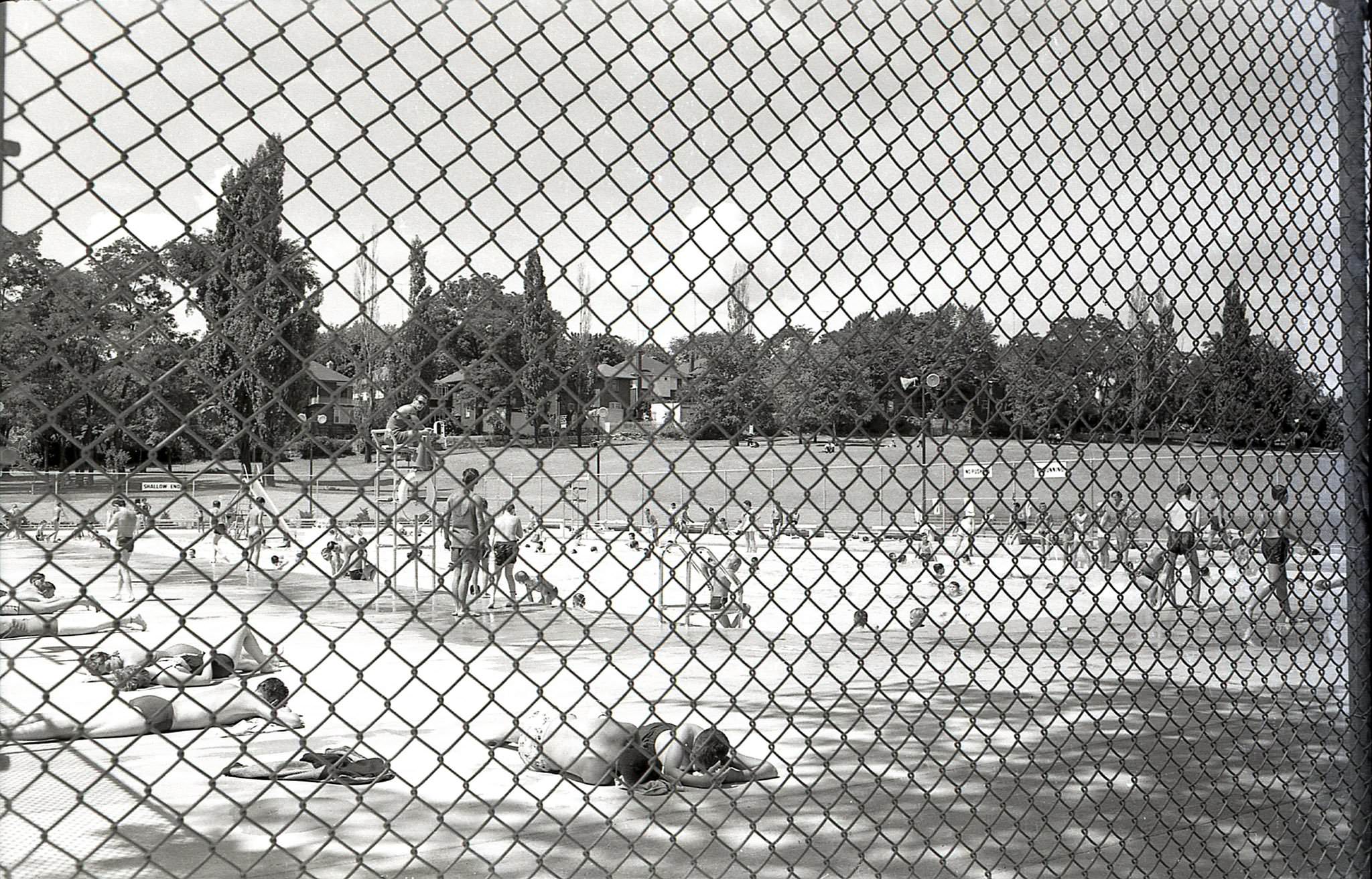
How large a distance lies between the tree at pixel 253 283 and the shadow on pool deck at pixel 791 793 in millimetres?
488

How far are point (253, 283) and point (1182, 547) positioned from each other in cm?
1116

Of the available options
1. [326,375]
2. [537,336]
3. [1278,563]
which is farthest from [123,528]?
[1278,563]

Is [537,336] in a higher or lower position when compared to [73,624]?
higher

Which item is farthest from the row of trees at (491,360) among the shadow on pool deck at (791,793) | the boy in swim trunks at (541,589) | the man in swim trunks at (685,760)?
the man in swim trunks at (685,760)

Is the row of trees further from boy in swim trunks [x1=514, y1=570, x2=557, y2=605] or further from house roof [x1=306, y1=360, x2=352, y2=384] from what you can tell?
boy in swim trunks [x1=514, y1=570, x2=557, y2=605]

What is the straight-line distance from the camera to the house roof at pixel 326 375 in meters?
2.05

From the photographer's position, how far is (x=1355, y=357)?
3.44 metres

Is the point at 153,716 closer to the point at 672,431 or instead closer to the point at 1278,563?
the point at 672,431

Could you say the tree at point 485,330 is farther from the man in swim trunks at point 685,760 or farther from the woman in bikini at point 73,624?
the woman in bikini at point 73,624

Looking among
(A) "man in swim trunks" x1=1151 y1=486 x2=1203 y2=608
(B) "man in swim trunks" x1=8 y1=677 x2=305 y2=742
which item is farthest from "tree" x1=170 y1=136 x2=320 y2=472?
(B) "man in swim trunks" x1=8 y1=677 x2=305 y2=742

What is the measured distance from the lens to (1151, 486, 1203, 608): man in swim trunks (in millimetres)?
3422

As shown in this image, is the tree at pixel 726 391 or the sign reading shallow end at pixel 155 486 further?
the sign reading shallow end at pixel 155 486

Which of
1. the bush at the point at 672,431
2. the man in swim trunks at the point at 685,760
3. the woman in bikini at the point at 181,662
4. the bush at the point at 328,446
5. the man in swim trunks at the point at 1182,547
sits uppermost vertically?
the bush at the point at 672,431

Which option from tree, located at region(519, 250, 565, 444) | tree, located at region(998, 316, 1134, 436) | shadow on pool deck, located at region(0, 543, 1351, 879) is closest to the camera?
tree, located at region(519, 250, 565, 444)
